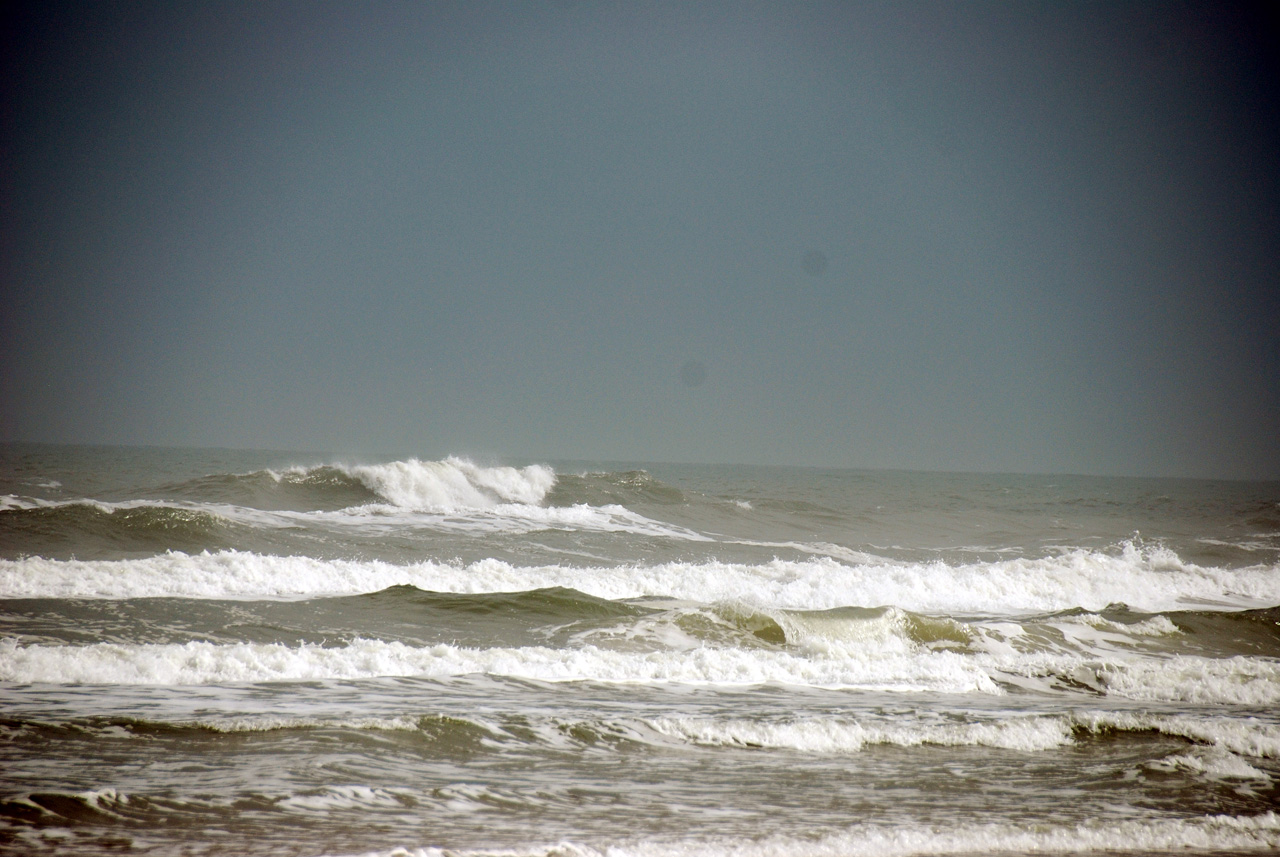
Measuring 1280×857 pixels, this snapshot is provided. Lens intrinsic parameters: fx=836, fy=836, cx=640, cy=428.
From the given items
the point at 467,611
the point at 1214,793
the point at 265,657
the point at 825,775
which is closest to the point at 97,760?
the point at 265,657

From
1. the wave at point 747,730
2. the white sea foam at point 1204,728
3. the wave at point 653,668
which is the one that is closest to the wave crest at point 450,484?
the wave at point 653,668

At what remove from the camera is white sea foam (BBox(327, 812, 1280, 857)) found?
12.9 ft

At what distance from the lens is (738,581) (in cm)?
1561

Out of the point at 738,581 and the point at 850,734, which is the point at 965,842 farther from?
the point at 738,581

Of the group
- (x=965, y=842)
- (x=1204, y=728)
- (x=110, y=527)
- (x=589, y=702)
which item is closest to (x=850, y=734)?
(x=965, y=842)

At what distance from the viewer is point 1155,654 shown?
10961 mm

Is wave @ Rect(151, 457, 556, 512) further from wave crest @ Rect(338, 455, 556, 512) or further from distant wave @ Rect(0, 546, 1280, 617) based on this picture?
distant wave @ Rect(0, 546, 1280, 617)

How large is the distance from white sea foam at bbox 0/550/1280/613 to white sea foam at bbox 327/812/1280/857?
27.6 feet

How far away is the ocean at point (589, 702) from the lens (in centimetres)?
438

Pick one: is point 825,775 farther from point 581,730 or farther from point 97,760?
point 97,760

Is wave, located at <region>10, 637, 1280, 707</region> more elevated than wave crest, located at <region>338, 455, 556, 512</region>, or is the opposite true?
wave crest, located at <region>338, 455, 556, 512</region>

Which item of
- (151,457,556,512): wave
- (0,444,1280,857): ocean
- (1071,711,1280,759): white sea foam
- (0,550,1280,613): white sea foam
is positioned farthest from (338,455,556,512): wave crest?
(1071,711,1280,759): white sea foam

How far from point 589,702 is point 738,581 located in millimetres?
8707

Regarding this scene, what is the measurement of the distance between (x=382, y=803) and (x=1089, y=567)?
18243 millimetres
